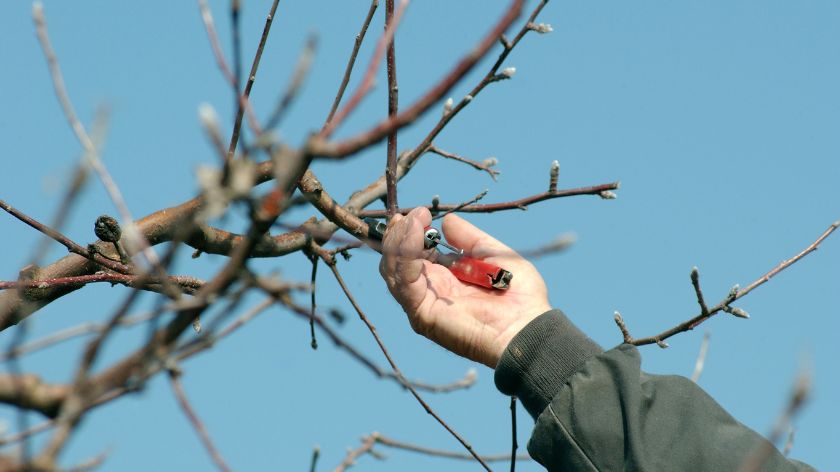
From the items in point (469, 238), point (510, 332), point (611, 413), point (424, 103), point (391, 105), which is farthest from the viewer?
point (469, 238)

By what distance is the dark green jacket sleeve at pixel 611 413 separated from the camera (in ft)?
7.04

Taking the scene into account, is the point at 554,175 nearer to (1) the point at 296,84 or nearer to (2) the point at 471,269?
(2) the point at 471,269

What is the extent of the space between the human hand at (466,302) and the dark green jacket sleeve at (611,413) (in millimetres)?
147

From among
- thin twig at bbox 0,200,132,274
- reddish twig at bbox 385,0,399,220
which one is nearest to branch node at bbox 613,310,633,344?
reddish twig at bbox 385,0,399,220

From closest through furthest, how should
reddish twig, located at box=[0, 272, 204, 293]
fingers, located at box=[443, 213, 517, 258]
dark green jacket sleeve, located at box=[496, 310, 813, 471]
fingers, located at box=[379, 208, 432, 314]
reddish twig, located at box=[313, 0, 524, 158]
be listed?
1. reddish twig, located at box=[313, 0, 524, 158]
2. dark green jacket sleeve, located at box=[496, 310, 813, 471]
3. reddish twig, located at box=[0, 272, 204, 293]
4. fingers, located at box=[379, 208, 432, 314]
5. fingers, located at box=[443, 213, 517, 258]

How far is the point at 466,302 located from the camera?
8.87ft

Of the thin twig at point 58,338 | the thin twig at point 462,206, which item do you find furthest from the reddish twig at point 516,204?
the thin twig at point 58,338

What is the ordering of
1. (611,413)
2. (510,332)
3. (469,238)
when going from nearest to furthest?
(611,413) → (510,332) → (469,238)

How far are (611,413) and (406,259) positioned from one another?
A: 64cm

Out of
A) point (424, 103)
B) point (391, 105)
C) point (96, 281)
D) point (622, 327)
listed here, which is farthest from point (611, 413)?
point (424, 103)

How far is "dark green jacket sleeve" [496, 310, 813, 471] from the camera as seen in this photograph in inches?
84.4

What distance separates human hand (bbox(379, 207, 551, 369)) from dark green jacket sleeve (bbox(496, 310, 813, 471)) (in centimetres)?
15

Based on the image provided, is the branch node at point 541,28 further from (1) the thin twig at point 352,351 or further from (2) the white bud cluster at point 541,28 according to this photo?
(1) the thin twig at point 352,351

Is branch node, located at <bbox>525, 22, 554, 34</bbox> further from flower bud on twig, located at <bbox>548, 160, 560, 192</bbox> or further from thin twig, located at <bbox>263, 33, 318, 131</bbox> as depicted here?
thin twig, located at <bbox>263, 33, 318, 131</bbox>
